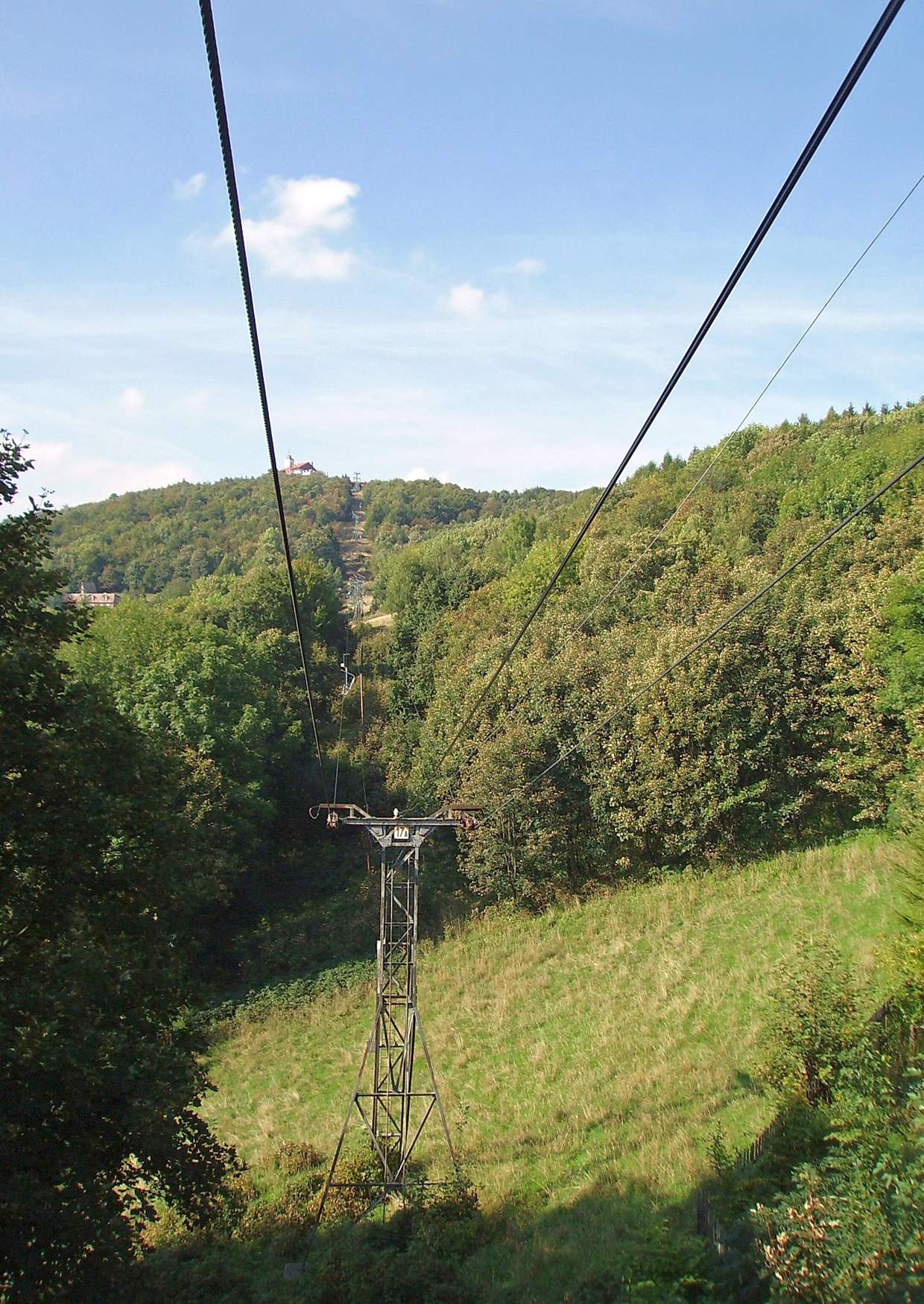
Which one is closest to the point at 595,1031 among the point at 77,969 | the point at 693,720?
the point at 693,720

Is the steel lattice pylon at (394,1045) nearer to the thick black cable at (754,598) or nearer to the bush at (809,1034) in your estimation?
the thick black cable at (754,598)

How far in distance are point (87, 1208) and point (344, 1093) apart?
12431mm

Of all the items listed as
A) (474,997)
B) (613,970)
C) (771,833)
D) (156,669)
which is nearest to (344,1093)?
(474,997)

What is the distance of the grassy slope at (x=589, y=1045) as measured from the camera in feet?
39.8

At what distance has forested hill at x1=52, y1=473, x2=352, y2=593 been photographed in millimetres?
104500

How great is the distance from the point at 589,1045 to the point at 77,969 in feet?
41.9

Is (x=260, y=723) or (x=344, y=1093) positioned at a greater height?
(x=260, y=723)

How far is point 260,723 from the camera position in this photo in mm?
33812

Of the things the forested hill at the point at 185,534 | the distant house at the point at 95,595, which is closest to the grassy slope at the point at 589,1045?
the forested hill at the point at 185,534

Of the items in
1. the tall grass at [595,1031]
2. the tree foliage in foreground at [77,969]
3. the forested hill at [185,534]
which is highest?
the forested hill at [185,534]

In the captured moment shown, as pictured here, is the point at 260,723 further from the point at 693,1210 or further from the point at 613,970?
the point at 693,1210

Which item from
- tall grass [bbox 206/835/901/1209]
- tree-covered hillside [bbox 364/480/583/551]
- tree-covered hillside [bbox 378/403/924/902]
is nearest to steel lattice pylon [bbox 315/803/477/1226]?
tall grass [bbox 206/835/901/1209]

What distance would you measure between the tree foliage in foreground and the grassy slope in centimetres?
459

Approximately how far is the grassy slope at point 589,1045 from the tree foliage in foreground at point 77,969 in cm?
459
